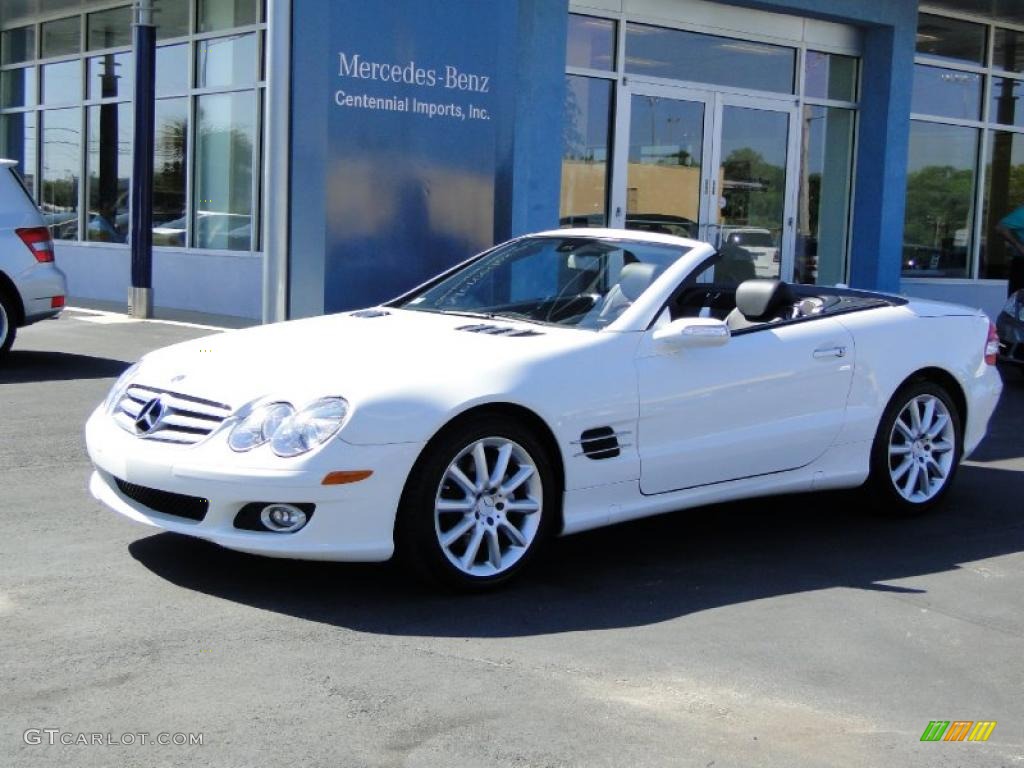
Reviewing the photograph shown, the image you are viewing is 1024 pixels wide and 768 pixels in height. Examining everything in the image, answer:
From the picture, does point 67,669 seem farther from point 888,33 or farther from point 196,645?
point 888,33

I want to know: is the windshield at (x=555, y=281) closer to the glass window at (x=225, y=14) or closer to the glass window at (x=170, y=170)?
the glass window at (x=225, y=14)

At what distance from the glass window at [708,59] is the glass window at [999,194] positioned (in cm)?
458

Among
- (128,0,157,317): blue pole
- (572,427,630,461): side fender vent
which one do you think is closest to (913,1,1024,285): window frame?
(128,0,157,317): blue pole

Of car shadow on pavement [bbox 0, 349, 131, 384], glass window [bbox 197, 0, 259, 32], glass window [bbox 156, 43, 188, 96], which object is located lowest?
car shadow on pavement [bbox 0, 349, 131, 384]

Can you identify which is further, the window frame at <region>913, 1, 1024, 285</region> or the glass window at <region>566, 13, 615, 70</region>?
the window frame at <region>913, 1, 1024, 285</region>

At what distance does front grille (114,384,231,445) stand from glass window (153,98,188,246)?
12.0 metres

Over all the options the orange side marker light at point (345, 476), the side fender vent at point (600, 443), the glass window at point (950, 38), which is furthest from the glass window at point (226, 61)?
the orange side marker light at point (345, 476)

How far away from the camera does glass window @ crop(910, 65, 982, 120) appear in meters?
17.2

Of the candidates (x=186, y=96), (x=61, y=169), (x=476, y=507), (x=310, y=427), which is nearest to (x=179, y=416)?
(x=310, y=427)

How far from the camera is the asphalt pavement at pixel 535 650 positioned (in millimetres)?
3670

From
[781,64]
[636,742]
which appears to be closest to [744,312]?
[636,742]

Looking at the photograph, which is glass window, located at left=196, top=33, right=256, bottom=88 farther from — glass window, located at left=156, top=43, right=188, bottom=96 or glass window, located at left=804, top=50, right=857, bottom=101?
glass window, located at left=804, top=50, right=857, bottom=101

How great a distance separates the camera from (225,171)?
16.0 m

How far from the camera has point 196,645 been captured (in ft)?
14.2
